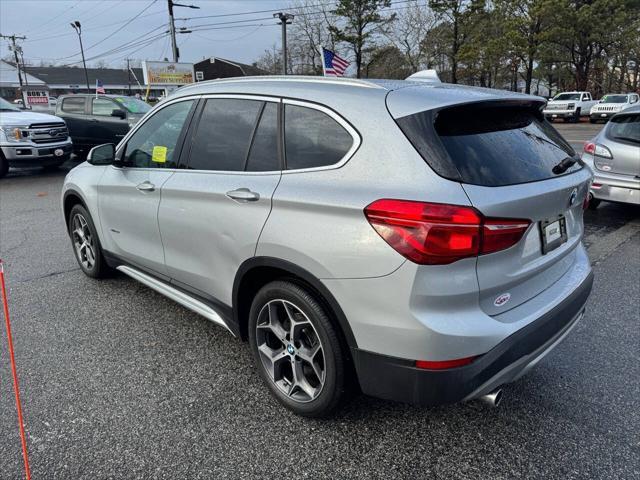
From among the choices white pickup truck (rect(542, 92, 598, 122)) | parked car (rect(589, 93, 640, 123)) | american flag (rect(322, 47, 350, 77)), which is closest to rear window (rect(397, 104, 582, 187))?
american flag (rect(322, 47, 350, 77))

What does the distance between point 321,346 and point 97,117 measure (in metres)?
13.2

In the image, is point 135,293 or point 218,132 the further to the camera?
point 135,293

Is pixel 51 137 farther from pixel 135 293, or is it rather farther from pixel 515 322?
pixel 515 322

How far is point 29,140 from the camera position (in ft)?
36.7

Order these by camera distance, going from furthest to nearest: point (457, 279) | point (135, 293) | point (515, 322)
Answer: point (135, 293) < point (515, 322) < point (457, 279)

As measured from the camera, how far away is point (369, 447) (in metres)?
A: 2.42

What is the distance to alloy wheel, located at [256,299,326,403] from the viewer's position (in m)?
2.50

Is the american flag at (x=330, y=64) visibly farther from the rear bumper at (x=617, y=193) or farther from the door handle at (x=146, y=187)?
the door handle at (x=146, y=187)

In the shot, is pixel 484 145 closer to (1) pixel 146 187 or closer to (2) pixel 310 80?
(2) pixel 310 80

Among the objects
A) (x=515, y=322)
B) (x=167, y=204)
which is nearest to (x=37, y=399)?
(x=167, y=204)

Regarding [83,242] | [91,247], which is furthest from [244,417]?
[83,242]

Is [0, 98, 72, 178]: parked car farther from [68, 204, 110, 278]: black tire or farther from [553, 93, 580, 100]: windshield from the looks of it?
[553, 93, 580, 100]: windshield

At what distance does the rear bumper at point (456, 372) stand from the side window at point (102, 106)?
522 inches

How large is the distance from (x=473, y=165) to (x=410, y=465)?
1443 millimetres
